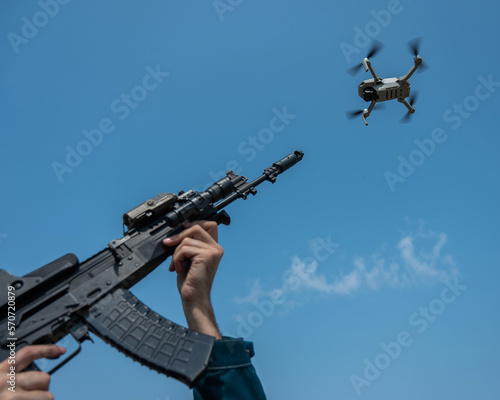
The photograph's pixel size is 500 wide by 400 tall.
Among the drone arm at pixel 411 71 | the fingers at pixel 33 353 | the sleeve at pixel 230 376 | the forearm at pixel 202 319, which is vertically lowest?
the sleeve at pixel 230 376

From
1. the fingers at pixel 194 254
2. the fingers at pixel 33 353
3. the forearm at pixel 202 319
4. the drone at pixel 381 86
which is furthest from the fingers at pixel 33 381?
the drone at pixel 381 86

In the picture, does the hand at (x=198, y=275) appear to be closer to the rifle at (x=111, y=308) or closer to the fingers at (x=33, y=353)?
the rifle at (x=111, y=308)

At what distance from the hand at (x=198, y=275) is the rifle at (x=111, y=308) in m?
0.22

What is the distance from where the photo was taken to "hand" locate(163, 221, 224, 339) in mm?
5328

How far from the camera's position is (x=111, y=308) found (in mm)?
5672

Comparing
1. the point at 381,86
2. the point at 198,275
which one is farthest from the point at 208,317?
the point at 381,86

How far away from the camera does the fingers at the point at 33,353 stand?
Result: 4.19 metres

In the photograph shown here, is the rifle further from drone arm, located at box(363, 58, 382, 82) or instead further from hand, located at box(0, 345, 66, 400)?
drone arm, located at box(363, 58, 382, 82)

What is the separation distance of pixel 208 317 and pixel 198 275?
0.59m

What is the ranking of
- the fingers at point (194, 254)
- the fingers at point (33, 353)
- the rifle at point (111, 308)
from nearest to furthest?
the fingers at point (33, 353) → the rifle at point (111, 308) → the fingers at point (194, 254)

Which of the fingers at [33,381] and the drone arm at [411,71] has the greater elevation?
the drone arm at [411,71]

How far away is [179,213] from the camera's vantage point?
6895 mm

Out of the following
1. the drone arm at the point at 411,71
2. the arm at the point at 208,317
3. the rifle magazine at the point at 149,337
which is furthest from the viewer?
the drone arm at the point at 411,71

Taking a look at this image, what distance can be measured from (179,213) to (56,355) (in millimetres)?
3014
